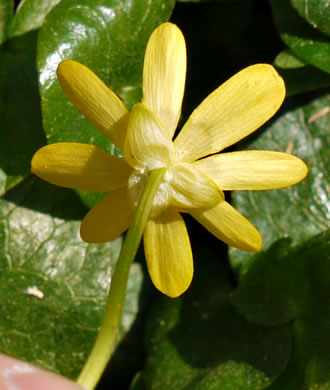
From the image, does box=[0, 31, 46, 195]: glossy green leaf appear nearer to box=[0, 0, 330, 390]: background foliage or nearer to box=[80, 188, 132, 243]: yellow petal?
box=[0, 0, 330, 390]: background foliage

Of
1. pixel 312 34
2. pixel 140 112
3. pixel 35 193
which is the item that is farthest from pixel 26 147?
pixel 312 34

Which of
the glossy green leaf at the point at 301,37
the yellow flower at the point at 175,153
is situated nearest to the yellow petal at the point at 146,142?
the yellow flower at the point at 175,153

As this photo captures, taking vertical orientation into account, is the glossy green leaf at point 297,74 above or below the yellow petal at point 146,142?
below

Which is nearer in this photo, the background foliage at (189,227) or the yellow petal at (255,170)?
the yellow petal at (255,170)

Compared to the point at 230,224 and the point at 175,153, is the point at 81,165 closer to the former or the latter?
the point at 175,153

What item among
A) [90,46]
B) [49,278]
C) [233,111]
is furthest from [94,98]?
[49,278]

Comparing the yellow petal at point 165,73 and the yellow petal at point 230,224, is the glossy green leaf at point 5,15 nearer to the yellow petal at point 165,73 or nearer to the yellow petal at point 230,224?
the yellow petal at point 165,73
